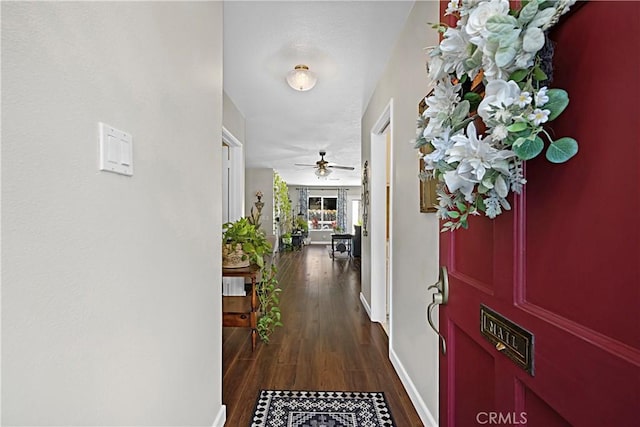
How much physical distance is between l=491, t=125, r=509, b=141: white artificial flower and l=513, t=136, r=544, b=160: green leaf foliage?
0.10 ft

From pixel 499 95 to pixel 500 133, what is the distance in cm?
7

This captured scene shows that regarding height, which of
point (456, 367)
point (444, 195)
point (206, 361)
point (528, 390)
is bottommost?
point (206, 361)

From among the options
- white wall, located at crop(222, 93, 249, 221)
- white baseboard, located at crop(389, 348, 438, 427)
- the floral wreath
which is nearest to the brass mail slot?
the floral wreath

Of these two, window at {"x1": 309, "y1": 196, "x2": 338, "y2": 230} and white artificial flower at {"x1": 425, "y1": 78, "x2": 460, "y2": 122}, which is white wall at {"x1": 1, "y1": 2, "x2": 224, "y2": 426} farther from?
window at {"x1": 309, "y1": 196, "x2": 338, "y2": 230}

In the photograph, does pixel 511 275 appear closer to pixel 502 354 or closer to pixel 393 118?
pixel 502 354

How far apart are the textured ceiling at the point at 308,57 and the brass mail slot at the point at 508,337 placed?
190 centimetres

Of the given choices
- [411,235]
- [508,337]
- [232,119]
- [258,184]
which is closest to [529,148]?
[508,337]

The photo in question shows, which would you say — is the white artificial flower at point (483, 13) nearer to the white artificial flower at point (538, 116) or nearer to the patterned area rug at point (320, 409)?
the white artificial flower at point (538, 116)

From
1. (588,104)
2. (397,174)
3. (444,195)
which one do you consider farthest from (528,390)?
(397,174)

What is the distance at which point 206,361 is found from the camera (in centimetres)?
163

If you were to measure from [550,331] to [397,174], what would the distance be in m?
1.90

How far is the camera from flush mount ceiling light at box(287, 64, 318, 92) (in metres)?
2.84

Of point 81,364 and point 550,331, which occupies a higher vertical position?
point 550,331

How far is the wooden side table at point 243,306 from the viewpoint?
2586 millimetres
